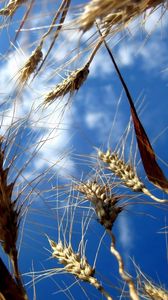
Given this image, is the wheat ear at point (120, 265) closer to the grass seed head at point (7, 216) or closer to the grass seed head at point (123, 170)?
the grass seed head at point (7, 216)

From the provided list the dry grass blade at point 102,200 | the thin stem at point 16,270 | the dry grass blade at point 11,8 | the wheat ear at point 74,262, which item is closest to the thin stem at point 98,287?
the wheat ear at point 74,262

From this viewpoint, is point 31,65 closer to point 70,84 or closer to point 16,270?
point 70,84

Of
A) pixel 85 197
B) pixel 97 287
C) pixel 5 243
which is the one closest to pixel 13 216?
pixel 5 243

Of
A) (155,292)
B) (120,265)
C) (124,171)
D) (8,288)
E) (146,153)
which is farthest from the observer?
(124,171)

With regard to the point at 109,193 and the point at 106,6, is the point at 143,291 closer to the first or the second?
the point at 109,193

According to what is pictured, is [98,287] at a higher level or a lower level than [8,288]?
lower

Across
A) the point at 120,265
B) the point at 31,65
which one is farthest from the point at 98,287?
the point at 31,65
